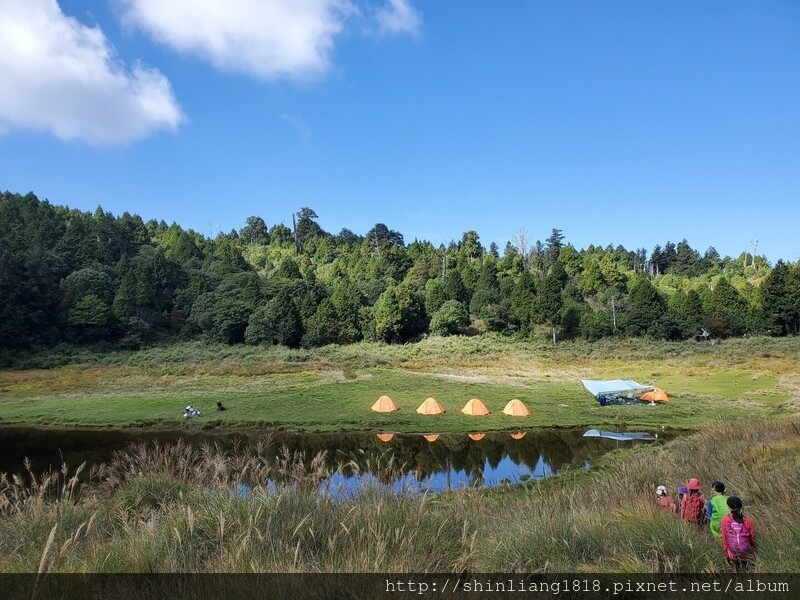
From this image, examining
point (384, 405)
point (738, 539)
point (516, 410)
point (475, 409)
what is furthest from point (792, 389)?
point (738, 539)

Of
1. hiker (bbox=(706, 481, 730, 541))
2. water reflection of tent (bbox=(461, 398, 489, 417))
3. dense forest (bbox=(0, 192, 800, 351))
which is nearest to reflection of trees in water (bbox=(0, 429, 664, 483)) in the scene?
water reflection of tent (bbox=(461, 398, 489, 417))

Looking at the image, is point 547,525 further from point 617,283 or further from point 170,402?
point 617,283

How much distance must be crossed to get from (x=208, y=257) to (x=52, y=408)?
62.1 metres

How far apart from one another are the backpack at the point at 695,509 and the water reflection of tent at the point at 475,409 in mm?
21217

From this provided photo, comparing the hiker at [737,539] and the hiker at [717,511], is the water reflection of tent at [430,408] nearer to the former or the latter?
the hiker at [717,511]

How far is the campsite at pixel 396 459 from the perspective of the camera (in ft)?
14.8

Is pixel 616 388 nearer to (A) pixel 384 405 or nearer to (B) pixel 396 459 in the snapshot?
(A) pixel 384 405

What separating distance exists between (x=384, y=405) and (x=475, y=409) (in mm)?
5482

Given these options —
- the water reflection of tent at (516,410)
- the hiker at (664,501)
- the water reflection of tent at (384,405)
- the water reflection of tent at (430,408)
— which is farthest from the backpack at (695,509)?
the water reflection of tent at (384,405)

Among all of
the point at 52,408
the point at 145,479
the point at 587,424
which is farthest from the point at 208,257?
the point at 145,479

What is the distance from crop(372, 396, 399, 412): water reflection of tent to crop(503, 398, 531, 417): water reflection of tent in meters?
6.67

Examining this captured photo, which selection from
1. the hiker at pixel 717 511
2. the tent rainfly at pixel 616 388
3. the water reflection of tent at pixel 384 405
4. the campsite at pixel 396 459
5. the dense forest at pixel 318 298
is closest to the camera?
the campsite at pixel 396 459

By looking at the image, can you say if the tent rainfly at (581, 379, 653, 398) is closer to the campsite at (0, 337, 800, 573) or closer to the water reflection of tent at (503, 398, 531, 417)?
the campsite at (0, 337, 800, 573)

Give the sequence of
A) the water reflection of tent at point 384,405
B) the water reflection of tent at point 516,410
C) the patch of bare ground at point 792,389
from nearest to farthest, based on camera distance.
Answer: the patch of bare ground at point 792,389
the water reflection of tent at point 516,410
the water reflection of tent at point 384,405
